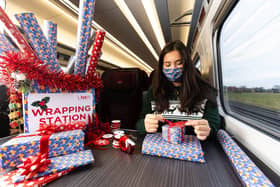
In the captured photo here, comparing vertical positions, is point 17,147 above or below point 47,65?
below

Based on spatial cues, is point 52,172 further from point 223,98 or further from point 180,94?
point 223,98

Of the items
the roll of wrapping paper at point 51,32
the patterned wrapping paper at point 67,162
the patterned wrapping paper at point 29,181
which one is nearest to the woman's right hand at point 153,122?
the patterned wrapping paper at point 67,162

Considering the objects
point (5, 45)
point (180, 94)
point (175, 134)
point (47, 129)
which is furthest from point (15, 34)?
→ point (180, 94)

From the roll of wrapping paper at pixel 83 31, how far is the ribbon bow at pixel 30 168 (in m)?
0.46

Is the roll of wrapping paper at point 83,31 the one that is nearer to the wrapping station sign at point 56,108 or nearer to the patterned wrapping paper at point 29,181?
the wrapping station sign at point 56,108

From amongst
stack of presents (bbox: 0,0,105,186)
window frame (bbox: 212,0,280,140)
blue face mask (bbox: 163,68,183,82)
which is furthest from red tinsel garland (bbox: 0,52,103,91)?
window frame (bbox: 212,0,280,140)

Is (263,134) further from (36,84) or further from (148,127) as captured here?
(36,84)

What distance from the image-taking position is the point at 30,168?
41 centimetres

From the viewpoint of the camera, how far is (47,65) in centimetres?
59

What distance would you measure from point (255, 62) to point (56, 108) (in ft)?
4.23

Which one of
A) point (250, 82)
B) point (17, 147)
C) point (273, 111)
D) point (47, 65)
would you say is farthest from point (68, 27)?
point (273, 111)

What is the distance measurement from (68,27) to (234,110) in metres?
2.51

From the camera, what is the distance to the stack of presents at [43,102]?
0.44m

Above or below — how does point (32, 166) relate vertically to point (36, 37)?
below
